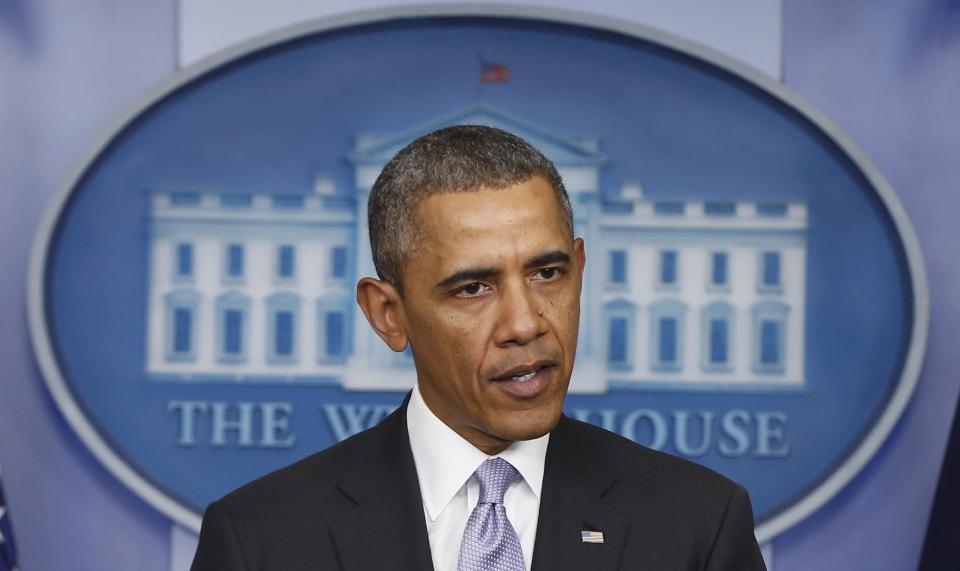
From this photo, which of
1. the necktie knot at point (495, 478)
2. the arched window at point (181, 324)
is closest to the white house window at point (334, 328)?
the arched window at point (181, 324)

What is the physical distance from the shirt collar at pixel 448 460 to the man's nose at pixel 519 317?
192 millimetres

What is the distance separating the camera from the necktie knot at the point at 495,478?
4.74 ft

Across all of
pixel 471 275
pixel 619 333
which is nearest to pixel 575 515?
pixel 471 275

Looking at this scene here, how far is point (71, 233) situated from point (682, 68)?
4.81 feet

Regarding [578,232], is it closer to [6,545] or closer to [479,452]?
[479,452]

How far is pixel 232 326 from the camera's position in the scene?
8.52ft

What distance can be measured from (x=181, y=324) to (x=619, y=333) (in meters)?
1.02

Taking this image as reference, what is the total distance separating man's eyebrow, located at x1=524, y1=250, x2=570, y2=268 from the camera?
1348 millimetres

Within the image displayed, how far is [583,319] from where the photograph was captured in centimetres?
259

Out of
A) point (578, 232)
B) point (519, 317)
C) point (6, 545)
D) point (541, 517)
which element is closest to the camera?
point (519, 317)

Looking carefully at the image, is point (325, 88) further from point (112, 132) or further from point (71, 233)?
point (71, 233)

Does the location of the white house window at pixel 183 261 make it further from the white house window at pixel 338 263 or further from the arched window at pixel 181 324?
the white house window at pixel 338 263

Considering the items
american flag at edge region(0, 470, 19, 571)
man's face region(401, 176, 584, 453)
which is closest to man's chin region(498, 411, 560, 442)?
man's face region(401, 176, 584, 453)

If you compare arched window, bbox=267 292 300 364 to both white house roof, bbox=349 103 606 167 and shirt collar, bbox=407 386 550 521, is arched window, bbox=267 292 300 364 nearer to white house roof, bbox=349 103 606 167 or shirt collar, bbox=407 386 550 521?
white house roof, bbox=349 103 606 167
